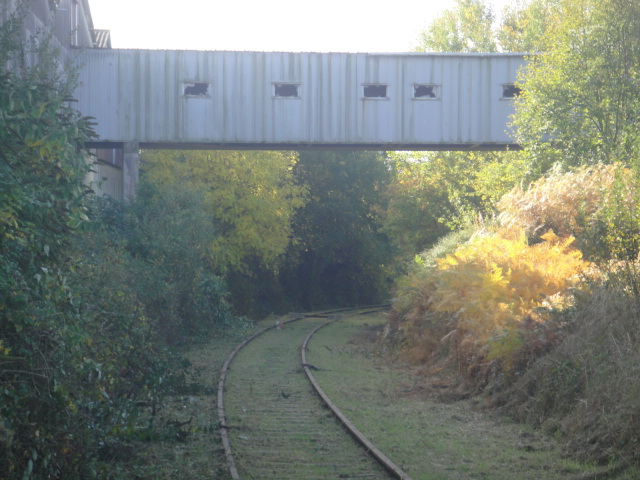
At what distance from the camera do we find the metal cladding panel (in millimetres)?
24156

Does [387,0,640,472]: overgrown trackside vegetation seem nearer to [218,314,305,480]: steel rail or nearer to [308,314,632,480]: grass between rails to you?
[308,314,632,480]: grass between rails

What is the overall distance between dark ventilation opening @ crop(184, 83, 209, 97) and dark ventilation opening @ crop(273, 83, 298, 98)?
241cm

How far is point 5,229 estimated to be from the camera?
253 inches

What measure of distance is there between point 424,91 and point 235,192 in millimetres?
10033

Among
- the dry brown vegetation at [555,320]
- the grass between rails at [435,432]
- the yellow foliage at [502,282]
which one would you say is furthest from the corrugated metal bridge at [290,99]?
the grass between rails at [435,432]

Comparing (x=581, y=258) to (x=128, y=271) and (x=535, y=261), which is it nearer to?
(x=535, y=261)

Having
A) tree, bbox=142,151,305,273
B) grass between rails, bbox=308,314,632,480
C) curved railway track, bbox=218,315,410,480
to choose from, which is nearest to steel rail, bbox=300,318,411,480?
curved railway track, bbox=218,315,410,480

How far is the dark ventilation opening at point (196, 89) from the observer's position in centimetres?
2441

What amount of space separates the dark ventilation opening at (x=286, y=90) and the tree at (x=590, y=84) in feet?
26.0

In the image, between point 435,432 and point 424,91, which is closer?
point 435,432

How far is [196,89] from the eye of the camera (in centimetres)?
2452

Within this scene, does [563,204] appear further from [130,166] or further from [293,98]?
[130,166]

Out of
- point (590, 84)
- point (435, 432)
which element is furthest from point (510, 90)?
point (435, 432)

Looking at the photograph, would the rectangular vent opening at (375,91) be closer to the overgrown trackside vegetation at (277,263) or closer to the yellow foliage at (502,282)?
the overgrown trackside vegetation at (277,263)
